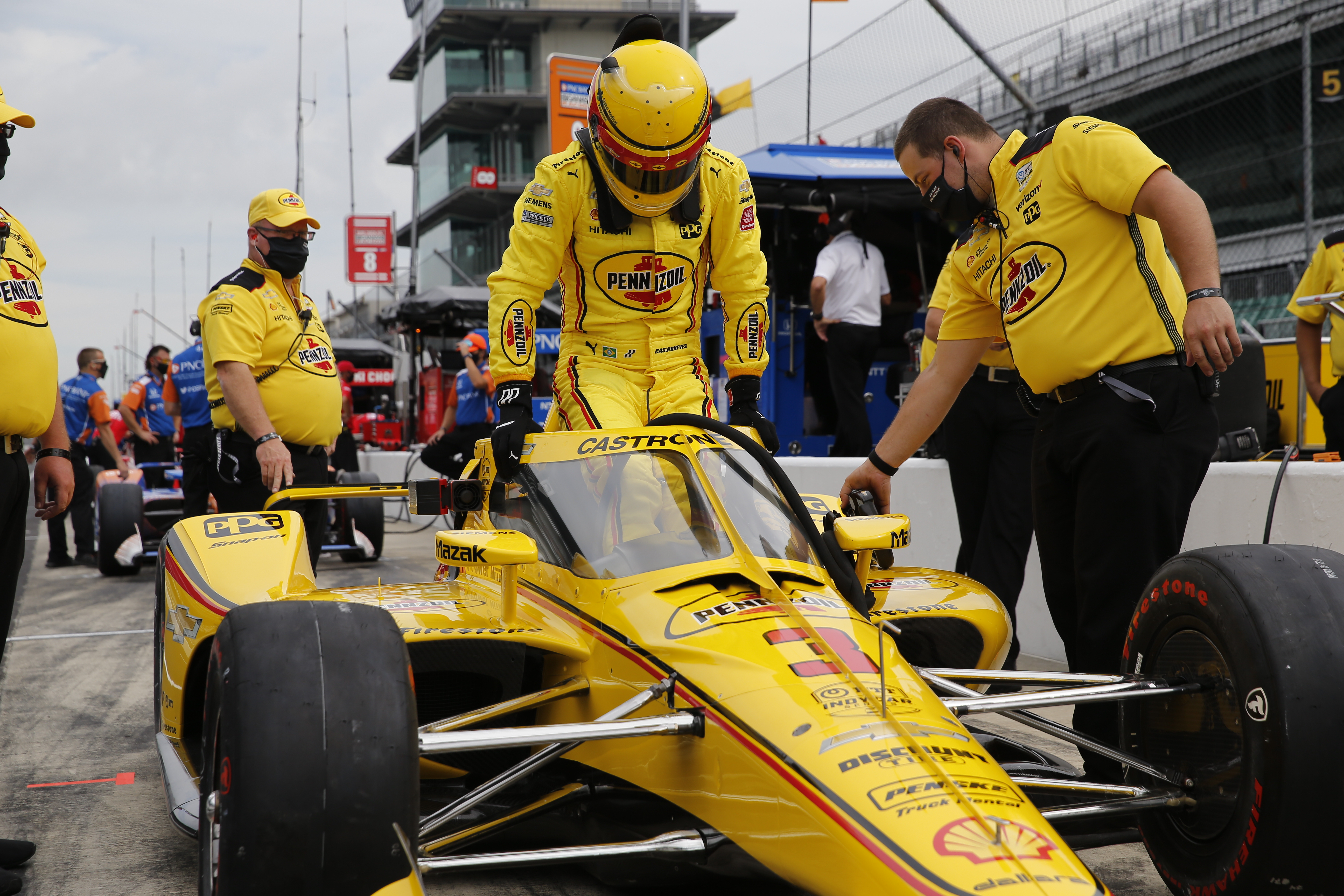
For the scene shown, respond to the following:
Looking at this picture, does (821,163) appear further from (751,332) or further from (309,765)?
(309,765)

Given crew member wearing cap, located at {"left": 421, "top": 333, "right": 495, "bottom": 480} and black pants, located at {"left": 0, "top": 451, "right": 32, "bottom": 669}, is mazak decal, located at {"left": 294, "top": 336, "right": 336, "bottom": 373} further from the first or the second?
crew member wearing cap, located at {"left": 421, "top": 333, "right": 495, "bottom": 480}

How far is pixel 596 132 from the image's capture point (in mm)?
3631

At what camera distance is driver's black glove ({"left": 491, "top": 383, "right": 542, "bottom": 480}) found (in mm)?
3172

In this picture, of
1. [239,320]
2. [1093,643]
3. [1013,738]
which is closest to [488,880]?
[1093,643]

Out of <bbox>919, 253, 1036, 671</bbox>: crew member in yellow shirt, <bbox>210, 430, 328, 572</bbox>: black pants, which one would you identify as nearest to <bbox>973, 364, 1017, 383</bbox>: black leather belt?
<bbox>919, 253, 1036, 671</bbox>: crew member in yellow shirt

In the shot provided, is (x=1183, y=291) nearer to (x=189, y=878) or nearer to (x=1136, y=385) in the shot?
(x=1136, y=385)

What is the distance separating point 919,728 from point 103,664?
16.2 ft

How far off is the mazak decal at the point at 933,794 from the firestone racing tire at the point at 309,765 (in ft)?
2.54

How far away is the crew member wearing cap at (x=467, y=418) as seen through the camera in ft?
34.6

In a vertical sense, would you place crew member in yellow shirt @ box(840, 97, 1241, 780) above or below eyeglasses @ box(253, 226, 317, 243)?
below

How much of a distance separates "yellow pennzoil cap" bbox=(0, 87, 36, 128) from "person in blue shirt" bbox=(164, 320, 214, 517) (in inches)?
70.9

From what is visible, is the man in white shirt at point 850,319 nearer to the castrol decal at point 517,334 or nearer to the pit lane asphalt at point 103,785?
the pit lane asphalt at point 103,785

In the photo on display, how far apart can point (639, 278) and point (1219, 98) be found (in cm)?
806

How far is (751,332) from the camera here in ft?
13.2
